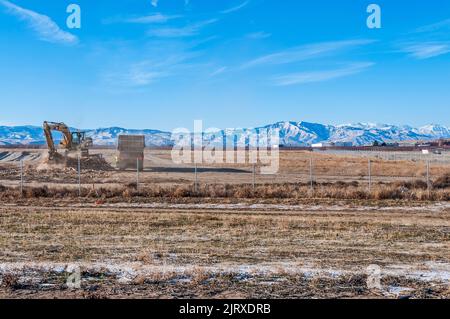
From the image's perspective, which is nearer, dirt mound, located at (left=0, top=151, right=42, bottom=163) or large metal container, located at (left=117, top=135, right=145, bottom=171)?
large metal container, located at (left=117, top=135, right=145, bottom=171)

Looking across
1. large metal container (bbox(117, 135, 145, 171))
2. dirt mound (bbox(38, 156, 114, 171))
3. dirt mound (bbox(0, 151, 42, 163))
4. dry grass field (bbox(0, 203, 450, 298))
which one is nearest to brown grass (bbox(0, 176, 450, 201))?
dry grass field (bbox(0, 203, 450, 298))

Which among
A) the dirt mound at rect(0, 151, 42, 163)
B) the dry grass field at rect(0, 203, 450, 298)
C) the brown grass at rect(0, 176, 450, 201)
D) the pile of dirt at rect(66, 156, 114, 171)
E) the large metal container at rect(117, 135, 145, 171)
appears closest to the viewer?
the dry grass field at rect(0, 203, 450, 298)

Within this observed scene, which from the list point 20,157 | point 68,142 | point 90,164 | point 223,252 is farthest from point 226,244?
point 20,157

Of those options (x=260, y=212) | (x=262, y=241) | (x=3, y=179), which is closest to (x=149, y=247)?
(x=262, y=241)

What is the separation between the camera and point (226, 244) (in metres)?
13.5

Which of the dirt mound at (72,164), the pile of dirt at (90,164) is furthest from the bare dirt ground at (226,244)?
the pile of dirt at (90,164)

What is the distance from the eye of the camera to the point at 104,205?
23.7 meters

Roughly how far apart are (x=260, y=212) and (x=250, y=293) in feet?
41.5

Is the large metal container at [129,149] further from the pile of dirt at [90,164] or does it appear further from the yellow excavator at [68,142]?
the yellow excavator at [68,142]

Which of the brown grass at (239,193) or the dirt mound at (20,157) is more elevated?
the dirt mound at (20,157)

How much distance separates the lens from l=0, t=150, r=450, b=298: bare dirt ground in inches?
349

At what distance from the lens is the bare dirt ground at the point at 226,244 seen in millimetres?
8875

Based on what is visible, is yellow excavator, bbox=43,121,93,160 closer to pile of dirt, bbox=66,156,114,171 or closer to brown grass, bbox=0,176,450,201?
pile of dirt, bbox=66,156,114,171
